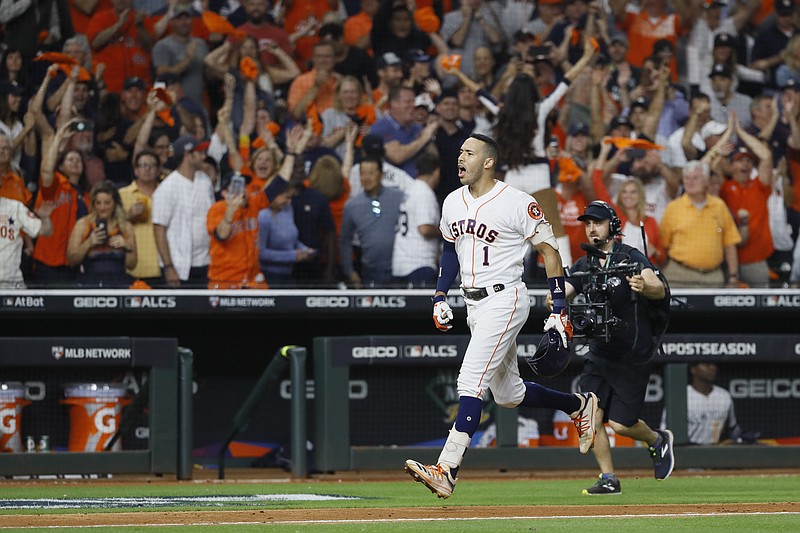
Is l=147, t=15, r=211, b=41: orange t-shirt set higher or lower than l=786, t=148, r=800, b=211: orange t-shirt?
higher

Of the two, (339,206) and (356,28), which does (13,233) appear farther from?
(356,28)

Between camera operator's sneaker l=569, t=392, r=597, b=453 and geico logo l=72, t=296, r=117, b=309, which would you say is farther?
geico logo l=72, t=296, r=117, b=309

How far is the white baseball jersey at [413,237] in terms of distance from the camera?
10562 millimetres

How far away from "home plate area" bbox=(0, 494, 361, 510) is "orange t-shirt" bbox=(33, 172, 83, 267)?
135 inches

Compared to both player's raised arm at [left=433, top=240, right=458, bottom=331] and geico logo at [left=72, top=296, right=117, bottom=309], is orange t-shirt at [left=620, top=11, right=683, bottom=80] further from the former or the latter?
player's raised arm at [left=433, top=240, right=458, bottom=331]

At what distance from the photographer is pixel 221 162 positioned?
10.8m

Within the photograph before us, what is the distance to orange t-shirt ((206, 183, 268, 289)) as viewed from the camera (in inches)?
406

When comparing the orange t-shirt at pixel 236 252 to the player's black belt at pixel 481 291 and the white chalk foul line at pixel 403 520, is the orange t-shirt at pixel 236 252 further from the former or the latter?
the white chalk foul line at pixel 403 520

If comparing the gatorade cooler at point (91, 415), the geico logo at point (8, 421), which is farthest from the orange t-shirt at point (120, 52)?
the geico logo at point (8, 421)

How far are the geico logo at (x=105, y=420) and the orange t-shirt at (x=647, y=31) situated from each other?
6881 millimetres

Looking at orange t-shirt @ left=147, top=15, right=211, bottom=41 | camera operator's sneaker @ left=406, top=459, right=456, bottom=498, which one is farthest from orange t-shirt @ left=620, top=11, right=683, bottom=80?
camera operator's sneaker @ left=406, top=459, right=456, bottom=498

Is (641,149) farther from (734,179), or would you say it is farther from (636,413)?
(636,413)

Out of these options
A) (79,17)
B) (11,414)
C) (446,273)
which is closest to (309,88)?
(79,17)

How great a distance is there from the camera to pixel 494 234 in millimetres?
6133
